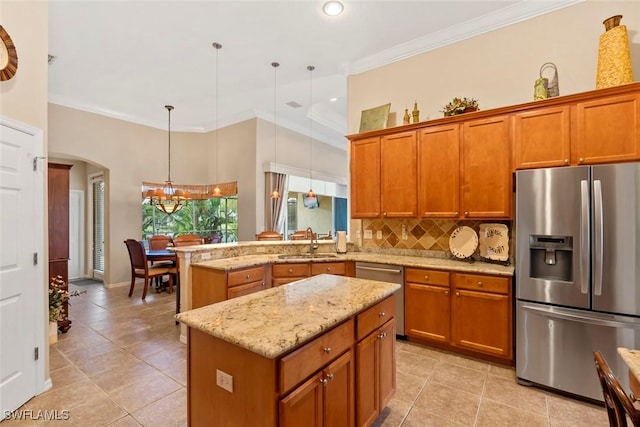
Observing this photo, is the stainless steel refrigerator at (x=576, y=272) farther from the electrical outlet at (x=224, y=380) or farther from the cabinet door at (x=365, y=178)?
the electrical outlet at (x=224, y=380)

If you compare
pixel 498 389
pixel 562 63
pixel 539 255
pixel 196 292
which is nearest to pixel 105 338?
pixel 196 292

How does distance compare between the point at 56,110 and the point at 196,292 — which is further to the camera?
the point at 56,110

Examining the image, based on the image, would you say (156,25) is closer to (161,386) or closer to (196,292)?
(196,292)

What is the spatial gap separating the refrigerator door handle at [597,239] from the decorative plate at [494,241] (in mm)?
876

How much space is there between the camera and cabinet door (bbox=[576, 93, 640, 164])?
2416 mm

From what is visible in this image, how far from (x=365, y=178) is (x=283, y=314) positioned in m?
2.67

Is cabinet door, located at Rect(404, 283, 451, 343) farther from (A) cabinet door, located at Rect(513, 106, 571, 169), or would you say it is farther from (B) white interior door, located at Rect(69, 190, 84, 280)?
(B) white interior door, located at Rect(69, 190, 84, 280)

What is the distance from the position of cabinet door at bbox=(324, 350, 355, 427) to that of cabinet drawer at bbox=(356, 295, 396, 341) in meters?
0.17

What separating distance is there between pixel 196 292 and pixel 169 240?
135 inches

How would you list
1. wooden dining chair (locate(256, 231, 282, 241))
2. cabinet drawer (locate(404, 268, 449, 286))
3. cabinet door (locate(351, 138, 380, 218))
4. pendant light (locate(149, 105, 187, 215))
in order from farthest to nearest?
pendant light (locate(149, 105, 187, 215))
wooden dining chair (locate(256, 231, 282, 241))
cabinet door (locate(351, 138, 380, 218))
cabinet drawer (locate(404, 268, 449, 286))

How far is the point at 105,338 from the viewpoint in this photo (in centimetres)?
354

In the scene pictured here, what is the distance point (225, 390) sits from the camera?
52.4 inches

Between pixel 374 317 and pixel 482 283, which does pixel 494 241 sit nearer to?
pixel 482 283

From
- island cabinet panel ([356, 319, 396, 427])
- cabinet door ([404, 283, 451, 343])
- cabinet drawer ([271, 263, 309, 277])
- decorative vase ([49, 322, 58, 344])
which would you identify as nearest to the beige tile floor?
decorative vase ([49, 322, 58, 344])
